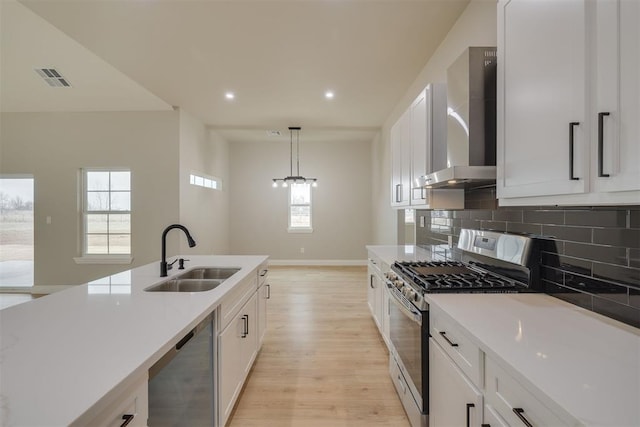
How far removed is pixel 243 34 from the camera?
112 inches

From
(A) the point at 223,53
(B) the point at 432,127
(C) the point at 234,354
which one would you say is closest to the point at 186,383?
(C) the point at 234,354

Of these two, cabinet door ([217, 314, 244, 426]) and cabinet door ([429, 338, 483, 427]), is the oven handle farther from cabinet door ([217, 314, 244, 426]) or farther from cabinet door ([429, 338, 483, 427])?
cabinet door ([217, 314, 244, 426])

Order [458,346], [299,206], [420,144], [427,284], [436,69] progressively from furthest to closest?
[299,206] → [436,69] → [420,144] → [427,284] → [458,346]

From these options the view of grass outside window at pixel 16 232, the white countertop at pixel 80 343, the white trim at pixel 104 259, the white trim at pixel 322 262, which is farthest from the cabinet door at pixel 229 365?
the view of grass outside window at pixel 16 232

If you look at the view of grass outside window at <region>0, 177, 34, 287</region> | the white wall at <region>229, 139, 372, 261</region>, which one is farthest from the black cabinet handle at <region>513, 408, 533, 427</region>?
the view of grass outside window at <region>0, 177, 34, 287</region>

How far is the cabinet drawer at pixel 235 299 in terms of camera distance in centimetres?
161

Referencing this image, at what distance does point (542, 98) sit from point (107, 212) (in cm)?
611

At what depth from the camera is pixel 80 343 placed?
979mm

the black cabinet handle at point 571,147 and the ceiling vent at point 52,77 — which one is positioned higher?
the ceiling vent at point 52,77

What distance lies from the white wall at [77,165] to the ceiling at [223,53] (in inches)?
10.5

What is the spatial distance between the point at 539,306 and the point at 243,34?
3245mm

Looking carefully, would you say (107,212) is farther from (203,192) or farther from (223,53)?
(223,53)

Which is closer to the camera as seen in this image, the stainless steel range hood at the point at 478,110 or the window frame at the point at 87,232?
the stainless steel range hood at the point at 478,110

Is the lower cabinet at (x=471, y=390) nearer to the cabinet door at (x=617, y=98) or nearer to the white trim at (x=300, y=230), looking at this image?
the cabinet door at (x=617, y=98)
